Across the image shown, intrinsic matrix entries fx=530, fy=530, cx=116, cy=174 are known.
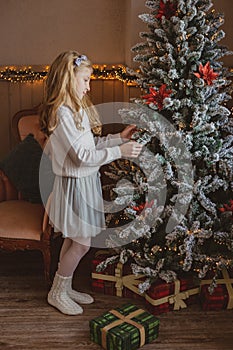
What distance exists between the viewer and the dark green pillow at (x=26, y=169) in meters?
3.38

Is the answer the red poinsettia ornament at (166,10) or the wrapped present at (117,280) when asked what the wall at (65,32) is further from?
the wrapped present at (117,280)

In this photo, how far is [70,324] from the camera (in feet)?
9.05

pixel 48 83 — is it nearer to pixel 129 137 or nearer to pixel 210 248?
pixel 129 137

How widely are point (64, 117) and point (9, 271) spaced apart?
124 centimetres

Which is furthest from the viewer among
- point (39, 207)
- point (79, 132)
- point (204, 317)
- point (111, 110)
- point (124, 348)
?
point (111, 110)

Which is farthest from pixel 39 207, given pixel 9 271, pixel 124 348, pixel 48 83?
pixel 124 348

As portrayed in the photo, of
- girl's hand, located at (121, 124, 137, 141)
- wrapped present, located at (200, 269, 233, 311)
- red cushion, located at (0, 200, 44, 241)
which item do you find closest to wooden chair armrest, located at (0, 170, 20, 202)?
red cushion, located at (0, 200, 44, 241)

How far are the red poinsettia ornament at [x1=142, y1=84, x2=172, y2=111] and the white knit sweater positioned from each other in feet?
0.99

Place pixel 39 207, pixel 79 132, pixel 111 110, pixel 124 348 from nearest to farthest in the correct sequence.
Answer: pixel 124 348
pixel 79 132
pixel 39 207
pixel 111 110

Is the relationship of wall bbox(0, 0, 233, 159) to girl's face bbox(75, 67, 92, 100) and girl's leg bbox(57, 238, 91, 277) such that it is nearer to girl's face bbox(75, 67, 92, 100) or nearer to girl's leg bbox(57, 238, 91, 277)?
girl's face bbox(75, 67, 92, 100)

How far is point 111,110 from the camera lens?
3809 mm

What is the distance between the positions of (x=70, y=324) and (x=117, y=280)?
1.30 ft

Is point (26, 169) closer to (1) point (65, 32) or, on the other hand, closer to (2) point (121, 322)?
(1) point (65, 32)

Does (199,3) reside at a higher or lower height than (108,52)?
higher
